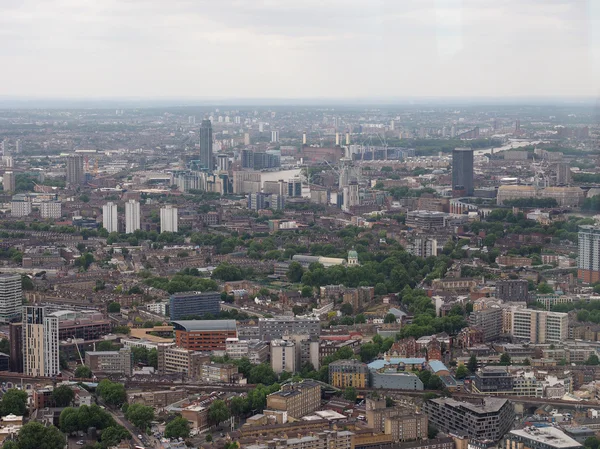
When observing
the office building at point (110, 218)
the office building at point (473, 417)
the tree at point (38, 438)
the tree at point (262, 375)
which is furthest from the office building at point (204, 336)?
the office building at point (110, 218)

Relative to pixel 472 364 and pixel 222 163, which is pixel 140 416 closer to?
pixel 472 364

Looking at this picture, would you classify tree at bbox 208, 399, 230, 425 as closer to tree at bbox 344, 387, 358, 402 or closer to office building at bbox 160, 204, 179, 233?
tree at bbox 344, 387, 358, 402

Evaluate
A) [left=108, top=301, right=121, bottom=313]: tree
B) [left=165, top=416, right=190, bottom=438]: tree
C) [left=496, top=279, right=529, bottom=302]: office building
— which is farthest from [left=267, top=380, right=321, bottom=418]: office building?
[left=108, top=301, right=121, bottom=313]: tree

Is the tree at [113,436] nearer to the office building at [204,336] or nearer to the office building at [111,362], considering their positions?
the office building at [111,362]

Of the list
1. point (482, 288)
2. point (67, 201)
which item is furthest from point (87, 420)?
point (67, 201)

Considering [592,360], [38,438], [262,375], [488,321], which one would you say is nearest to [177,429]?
[38,438]
